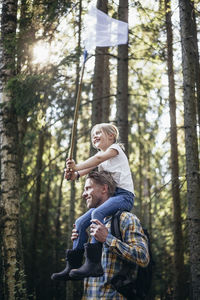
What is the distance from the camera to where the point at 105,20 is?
4066 millimetres

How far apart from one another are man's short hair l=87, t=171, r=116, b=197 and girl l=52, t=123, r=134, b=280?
3.0 inches

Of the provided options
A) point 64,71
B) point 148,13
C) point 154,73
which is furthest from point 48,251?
point 148,13

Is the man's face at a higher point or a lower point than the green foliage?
lower

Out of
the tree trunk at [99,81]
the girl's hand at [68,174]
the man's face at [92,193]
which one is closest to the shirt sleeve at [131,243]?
the man's face at [92,193]

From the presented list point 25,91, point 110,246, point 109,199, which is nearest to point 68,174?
point 109,199

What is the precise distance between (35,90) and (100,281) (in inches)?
200

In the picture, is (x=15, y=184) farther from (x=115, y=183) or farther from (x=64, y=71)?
(x=115, y=183)

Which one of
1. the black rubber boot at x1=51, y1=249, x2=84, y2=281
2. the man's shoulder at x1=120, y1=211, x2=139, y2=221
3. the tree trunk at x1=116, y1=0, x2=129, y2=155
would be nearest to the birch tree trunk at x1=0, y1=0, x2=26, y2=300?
the tree trunk at x1=116, y1=0, x2=129, y2=155

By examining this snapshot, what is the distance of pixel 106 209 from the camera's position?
3373 millimetres

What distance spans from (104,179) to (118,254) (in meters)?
0.81

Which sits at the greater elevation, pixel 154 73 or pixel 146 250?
pixel 154 73

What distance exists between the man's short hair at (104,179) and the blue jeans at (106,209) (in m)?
0.07

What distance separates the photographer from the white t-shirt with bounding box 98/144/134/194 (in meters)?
3.71

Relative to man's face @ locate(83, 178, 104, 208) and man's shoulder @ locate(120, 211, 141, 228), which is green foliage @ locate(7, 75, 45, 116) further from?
man's shoulder @ locate(120, 211, 141, 228)
